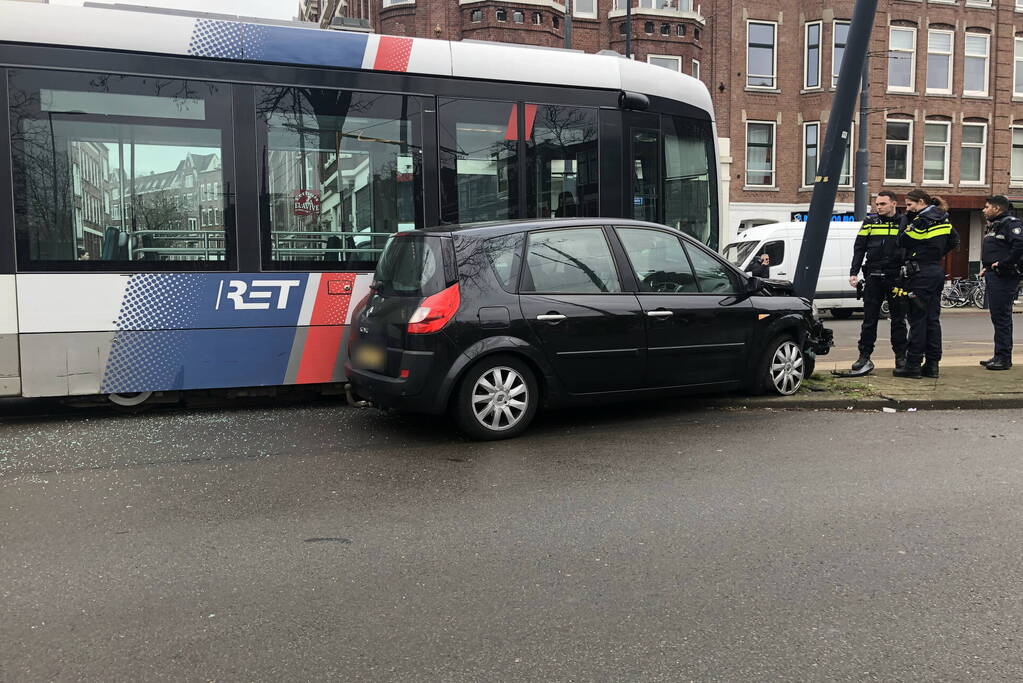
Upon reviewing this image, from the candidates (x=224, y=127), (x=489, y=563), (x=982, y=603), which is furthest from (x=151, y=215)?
(x=982, y=603)

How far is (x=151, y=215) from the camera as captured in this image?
6.91 meters

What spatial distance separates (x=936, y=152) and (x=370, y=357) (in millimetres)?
32820

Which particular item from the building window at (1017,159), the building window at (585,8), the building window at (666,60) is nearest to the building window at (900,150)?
the building window at (1017,159)

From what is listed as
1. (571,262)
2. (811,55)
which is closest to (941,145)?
(811,55)

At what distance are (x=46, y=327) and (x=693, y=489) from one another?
509 cm

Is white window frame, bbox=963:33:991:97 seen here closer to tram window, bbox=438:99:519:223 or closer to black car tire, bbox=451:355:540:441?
tram window, bbox=438:99:519:223

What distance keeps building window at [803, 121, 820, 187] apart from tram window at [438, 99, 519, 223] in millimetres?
26538

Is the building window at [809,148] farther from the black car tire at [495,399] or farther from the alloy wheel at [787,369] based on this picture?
the black car tire at [495,399]

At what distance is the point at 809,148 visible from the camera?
105 feet

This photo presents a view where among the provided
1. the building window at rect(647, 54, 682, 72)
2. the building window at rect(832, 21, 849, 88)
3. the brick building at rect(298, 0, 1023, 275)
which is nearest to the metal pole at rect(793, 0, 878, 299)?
the brick building at rect(298, 0, 1023, 275)

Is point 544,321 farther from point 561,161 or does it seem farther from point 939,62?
point 939,62

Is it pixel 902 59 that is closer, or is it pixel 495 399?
pixel 495 399

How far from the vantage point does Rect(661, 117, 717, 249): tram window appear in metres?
8.75

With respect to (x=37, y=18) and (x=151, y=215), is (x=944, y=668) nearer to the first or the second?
(x=151, y=215)
